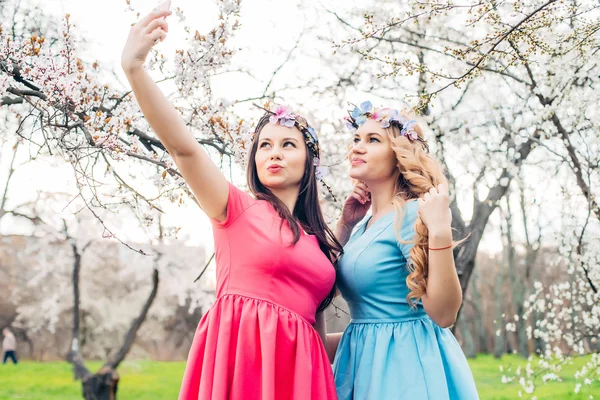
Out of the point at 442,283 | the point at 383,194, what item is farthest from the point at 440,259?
the point at 383,194

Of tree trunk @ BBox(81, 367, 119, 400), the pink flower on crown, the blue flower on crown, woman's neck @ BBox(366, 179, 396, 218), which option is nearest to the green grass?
tree trunk @ BBox(81, 367, 119, 400)

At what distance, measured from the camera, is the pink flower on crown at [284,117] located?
235 centimetres

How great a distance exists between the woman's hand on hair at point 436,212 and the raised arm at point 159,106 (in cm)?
69

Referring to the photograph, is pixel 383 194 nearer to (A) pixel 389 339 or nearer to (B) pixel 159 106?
(A) pixel 389 339

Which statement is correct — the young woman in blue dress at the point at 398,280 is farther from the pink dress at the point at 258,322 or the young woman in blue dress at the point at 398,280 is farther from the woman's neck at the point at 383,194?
the pink dress at the point at 258,322

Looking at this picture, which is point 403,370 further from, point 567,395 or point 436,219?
point 567,395

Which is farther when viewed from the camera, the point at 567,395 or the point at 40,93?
the point at 567,395

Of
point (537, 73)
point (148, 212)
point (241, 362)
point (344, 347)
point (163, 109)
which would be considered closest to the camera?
point (163, 109)

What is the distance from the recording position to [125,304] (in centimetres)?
1964

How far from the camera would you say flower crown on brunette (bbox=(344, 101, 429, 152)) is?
2.40 metres

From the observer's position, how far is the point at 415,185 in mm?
2295

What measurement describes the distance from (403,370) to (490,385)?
11647mm

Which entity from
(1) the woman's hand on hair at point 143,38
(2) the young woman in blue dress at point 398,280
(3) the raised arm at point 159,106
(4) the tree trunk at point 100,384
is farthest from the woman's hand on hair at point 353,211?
(4) the tree trunk at point 100,384

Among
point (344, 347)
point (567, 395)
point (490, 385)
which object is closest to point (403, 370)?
point (344, 347)
